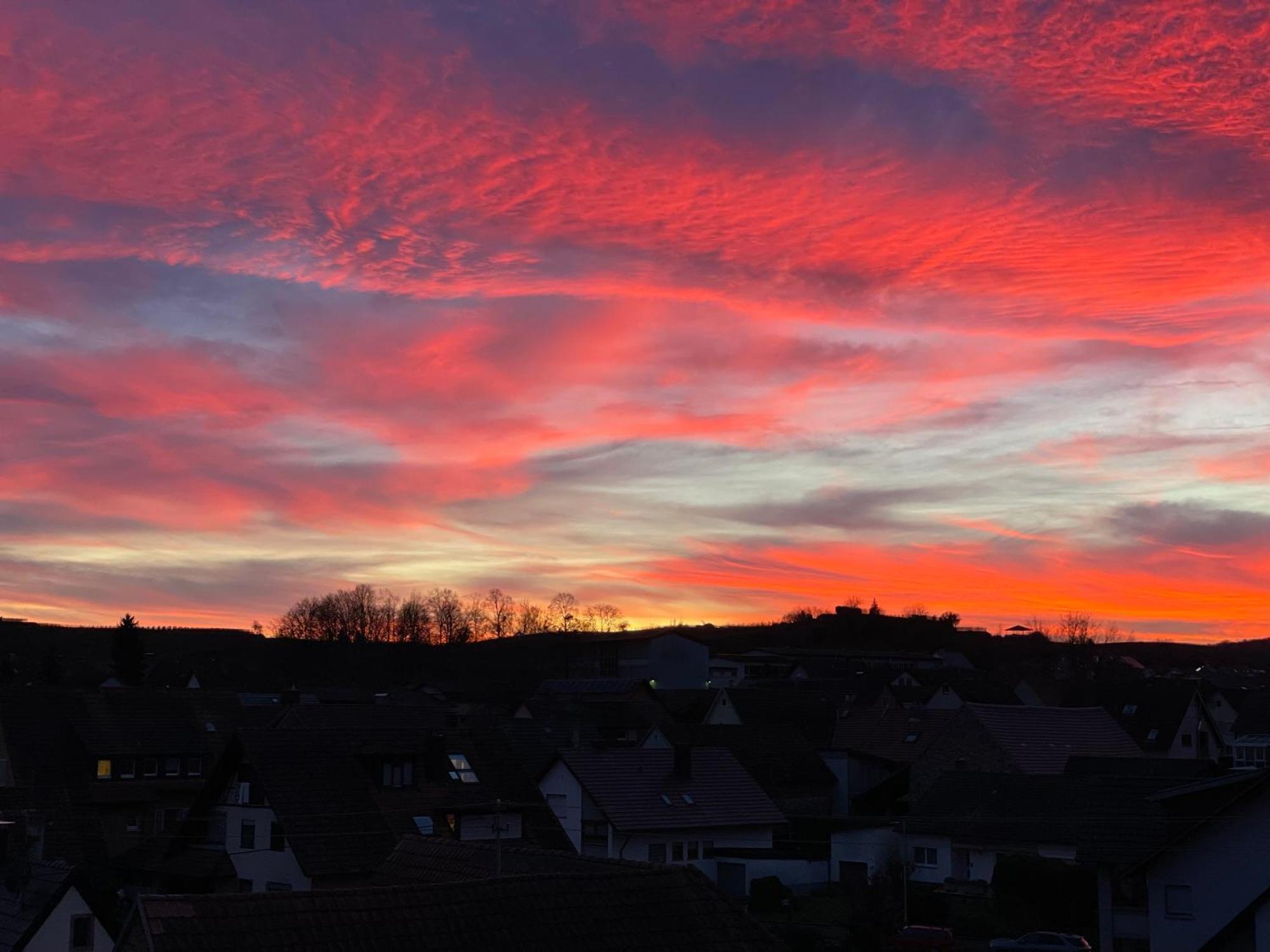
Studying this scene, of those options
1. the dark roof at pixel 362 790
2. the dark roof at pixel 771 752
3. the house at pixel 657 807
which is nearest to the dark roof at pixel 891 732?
Answer: the dark roof at pixel 771 752

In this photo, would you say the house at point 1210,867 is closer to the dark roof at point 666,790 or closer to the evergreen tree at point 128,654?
the dark roof at point 666,790

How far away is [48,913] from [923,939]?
2673 cm

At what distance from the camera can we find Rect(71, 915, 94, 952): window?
37.8 meters

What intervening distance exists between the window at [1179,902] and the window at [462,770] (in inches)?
1178

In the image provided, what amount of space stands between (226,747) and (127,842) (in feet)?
54.2

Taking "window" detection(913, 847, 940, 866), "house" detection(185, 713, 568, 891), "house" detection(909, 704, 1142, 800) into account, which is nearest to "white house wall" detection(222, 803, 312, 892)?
"house" detection(185, 713, 568, 891)

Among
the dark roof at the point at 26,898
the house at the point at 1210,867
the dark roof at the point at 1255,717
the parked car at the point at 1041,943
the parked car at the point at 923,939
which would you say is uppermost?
the dark roof at the point at 1255,717

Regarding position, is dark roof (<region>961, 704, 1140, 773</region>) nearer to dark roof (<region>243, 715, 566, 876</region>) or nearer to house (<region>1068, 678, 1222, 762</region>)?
house (<region>1068, 678, 1222, 762</region>)

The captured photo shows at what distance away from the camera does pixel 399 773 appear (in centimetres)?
5619

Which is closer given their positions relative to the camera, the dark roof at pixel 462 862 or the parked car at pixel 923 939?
the dark roof at pixel 462 862

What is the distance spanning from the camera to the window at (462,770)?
193 feet

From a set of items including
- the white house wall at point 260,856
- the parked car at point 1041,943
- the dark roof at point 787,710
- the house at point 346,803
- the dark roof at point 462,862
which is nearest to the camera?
the dark roof at point 462,862

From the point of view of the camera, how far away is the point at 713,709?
104m

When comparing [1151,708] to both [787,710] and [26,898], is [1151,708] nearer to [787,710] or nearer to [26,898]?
[787,710]
